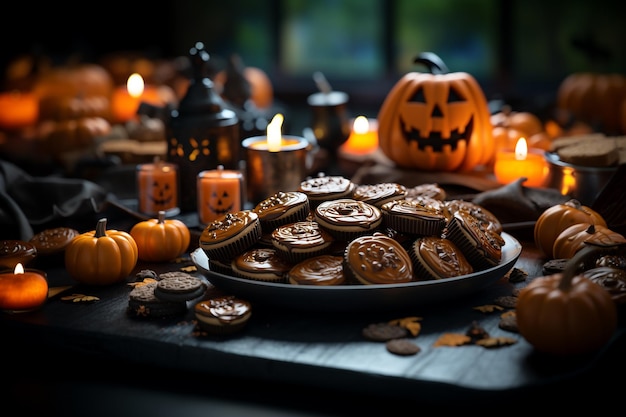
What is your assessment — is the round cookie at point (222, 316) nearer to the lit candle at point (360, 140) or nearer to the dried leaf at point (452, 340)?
the dried leaf at point (452, 340)

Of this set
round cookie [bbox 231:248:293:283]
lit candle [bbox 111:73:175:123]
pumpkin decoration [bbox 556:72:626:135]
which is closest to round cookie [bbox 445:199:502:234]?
round cookie [bbox 231:248:293:283]

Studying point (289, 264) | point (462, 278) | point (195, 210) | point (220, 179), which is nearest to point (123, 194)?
point (195, 210)

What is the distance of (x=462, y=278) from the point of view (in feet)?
5.83

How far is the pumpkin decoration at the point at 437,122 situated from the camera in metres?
2.85

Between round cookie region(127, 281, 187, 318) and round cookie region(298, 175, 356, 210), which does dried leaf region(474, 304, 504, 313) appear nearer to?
round cookie region(298, 175, 356, 210)

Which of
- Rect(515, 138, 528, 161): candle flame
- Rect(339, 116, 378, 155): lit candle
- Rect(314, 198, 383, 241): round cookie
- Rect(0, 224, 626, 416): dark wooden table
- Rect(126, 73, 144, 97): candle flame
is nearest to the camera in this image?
Rect(0, 224, 626, 416): dark wooden table

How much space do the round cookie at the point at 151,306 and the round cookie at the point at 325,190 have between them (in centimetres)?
A: 43

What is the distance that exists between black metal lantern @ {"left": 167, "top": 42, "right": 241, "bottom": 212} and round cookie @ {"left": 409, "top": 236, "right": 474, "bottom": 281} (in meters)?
0.98

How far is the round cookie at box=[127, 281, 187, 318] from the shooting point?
183cm

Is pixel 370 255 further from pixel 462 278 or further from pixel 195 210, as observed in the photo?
Result: pixel 195 210

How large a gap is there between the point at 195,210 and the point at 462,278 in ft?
3.79

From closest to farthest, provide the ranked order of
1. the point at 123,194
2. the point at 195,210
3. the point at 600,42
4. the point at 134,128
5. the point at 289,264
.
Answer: the point at 289,264 < the point at 195,210 < the point at 123,194 < the point at 134,128 < the point at 600,42

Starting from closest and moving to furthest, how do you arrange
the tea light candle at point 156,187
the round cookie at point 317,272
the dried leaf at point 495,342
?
the dried leaf at point 495,342 → the round cookie at point 317,272 → the tea light candle at point 156,187

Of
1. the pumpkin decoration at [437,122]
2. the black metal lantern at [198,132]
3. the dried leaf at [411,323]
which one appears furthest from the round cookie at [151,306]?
the pumpkin decoration at [437,122]
